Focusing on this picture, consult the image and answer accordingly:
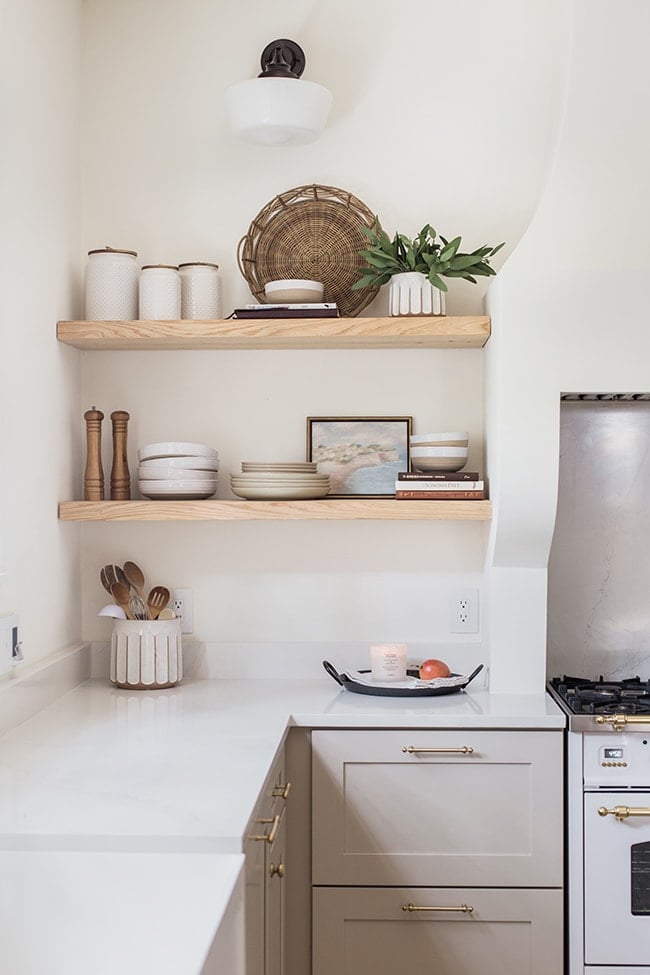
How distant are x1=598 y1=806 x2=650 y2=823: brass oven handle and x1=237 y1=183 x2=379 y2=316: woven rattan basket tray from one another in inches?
55.2

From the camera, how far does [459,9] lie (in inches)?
115

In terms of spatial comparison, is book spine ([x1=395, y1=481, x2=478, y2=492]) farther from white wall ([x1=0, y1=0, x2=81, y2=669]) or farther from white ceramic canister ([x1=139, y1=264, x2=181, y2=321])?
white wall ([x1=0, y1=0, x2=81, y2=669])

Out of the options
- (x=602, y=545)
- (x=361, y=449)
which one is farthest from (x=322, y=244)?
(x=602, y=545)

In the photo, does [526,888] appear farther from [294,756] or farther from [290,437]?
[290,437]

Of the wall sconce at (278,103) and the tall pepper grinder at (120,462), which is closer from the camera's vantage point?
the wall sconce at (278,103)

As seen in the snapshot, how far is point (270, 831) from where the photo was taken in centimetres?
204

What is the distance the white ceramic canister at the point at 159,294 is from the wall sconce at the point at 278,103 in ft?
1.35

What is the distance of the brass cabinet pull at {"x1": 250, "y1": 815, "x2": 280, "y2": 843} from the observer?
6.13 feet

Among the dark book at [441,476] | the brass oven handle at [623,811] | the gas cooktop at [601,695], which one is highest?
the dark book at [441,476]

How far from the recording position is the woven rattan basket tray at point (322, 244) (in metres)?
2.89

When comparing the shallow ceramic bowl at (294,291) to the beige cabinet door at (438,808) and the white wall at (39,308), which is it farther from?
the beige cabinet door at (438,808)

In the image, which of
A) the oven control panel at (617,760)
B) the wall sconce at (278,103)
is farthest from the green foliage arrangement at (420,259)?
the oven control panel at (617,760)

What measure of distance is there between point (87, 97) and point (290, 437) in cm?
110

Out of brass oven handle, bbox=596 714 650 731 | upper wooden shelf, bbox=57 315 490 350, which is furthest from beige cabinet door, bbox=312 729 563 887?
upper wooden shelf, bbox=57 315 490 350
